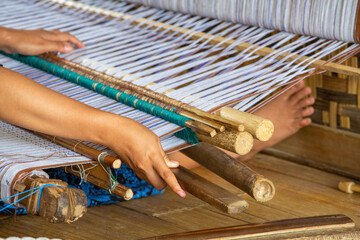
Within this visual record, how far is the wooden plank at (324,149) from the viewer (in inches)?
78.1

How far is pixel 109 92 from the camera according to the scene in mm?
1597

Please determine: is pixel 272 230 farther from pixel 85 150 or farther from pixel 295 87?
pixel 295 87

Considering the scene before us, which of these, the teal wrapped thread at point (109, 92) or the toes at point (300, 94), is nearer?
the teal wrapped thread at point (109, 92)

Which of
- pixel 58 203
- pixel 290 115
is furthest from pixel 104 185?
pixel 290 115

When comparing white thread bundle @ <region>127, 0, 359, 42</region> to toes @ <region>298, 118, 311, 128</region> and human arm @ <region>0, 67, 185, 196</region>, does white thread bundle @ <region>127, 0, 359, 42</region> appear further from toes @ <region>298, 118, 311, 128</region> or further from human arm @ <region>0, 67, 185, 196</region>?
human arm @ <region>0, 67, 185, 196</region>

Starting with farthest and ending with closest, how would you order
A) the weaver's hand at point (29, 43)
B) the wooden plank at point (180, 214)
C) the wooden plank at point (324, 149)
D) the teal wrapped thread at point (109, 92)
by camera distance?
the wooden plank at point (324, 149) < the weaver's hand at point (29, 43) < the wooden plank at point (180, 214) < the teal wrapped thread at point (109, 92)

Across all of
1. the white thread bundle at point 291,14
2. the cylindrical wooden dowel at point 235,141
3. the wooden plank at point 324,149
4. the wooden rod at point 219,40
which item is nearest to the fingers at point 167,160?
the cylindrical wooden dowel at point 235,141

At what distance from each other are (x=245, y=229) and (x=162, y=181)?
0.77 ft

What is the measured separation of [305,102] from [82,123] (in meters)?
0.98

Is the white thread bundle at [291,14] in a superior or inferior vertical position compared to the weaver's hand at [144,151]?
superior

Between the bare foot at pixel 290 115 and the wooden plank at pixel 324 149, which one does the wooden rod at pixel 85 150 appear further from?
the wooden plank at pixel 324 149

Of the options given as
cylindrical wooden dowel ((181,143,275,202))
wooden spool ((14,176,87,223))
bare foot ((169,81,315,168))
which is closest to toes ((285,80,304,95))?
bare foot ((169,81,315,168))

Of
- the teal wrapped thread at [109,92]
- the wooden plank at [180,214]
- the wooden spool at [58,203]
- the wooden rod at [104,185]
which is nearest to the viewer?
the wooden spool at [58,203]

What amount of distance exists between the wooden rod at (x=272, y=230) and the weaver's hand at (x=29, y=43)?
88 centimetres
